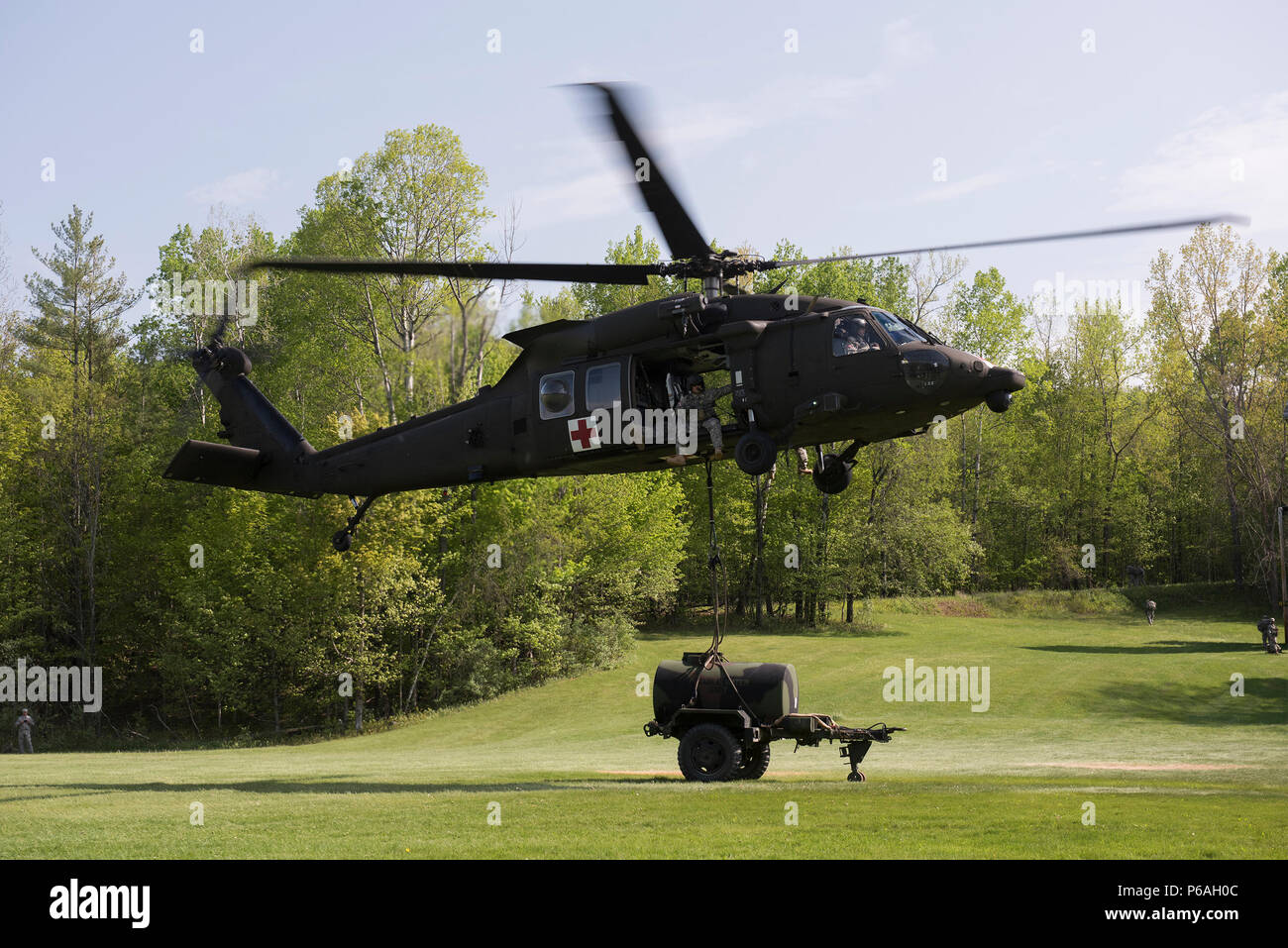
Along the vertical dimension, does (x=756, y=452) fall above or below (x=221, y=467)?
below

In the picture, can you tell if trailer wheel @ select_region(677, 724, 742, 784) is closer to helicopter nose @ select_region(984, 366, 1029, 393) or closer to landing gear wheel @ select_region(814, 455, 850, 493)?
landing gear wheel @ select_region(814, 455, 850, 493)

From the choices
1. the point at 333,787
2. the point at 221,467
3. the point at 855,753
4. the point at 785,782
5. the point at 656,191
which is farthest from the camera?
the point at 333,787

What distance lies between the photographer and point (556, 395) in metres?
17.8

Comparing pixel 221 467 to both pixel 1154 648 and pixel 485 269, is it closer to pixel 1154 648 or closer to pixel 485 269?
pixel 485 269

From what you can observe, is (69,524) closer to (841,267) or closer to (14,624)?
(14,624)

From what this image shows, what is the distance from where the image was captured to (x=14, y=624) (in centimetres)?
4759

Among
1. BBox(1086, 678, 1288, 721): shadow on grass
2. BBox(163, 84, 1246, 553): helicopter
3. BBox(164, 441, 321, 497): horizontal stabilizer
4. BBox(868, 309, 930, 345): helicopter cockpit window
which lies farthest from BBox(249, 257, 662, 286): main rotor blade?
BBox(1086, 678, 1288, 721): shadow on grass

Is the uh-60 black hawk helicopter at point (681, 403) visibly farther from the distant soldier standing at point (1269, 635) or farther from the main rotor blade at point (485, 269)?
the distant soldier standing at point (1269, 635)

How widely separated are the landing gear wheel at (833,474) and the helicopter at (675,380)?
2 cm

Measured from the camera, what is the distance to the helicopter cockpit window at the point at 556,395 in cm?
1770

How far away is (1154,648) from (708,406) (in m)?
39.8

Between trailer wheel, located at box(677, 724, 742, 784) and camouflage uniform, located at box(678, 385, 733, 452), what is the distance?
5.87 metres

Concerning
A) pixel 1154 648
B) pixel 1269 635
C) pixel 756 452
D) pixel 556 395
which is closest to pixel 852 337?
pixel 756 452

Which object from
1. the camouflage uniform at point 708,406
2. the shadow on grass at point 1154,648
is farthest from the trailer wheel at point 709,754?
the shadow on grass at point 1154,648
